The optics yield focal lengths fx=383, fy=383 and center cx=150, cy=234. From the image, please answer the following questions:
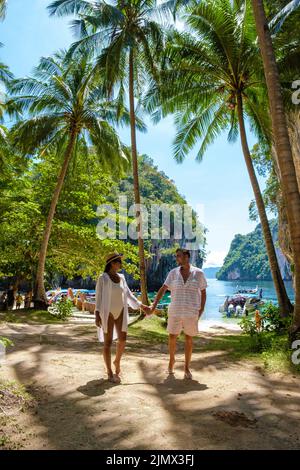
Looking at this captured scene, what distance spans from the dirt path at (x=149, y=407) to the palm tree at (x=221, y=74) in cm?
636

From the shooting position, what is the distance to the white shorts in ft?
15.9

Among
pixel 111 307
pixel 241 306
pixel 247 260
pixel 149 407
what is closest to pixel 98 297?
pixel 111 307

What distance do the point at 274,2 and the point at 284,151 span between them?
300 inches

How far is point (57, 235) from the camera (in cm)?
1736

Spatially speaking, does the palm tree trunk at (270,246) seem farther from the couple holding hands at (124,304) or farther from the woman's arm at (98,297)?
the woman's arm at (98,297)

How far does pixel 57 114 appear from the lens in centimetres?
1515

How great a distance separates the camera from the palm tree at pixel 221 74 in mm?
11445

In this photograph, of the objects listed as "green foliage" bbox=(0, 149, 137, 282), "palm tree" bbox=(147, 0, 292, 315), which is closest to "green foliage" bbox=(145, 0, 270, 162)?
"palm tree" bbox=(147, 0, 292, 315)

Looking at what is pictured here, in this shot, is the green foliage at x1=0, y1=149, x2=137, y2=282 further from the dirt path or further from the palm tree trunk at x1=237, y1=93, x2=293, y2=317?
the dirt path

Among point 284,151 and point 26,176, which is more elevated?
point 26,176

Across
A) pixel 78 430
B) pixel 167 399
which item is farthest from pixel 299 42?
pixel 78 430

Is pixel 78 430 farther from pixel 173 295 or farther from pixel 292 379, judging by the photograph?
pixel 292 379

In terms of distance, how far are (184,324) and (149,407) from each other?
1.38 metres

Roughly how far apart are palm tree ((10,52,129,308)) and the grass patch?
104 centimetres
